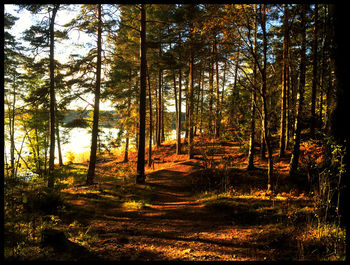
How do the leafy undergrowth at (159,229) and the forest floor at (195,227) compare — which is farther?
the forest floor at (195,227)

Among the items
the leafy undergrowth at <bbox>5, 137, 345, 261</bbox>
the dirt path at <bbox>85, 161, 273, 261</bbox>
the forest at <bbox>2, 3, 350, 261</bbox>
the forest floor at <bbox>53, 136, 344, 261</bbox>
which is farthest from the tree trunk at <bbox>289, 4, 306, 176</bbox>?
the dirt path at <bbox>85, 161, 273, 261</bbox>

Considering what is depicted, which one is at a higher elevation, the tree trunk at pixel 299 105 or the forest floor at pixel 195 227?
the tree trunk at pixel 299 105

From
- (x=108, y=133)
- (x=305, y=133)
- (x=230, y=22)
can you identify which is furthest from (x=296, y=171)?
(x=108, y=133)

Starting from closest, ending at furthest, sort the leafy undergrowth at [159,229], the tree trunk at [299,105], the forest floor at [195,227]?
the leafy undergrowth at [159,229] < the forest floor at [195,227] < the tree trunk at [299,105]

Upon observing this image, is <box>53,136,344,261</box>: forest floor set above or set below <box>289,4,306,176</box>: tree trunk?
below

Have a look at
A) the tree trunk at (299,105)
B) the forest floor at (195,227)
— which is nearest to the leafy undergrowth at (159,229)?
the forest floor at (195,227)

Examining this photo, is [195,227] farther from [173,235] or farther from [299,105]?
[299,105]

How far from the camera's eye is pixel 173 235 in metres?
4.54

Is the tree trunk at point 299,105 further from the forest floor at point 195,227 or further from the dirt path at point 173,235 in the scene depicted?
the dirt path at point 173,235

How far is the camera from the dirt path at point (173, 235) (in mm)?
3482

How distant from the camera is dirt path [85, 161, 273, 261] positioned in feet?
11.4

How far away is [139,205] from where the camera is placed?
23.1 ft

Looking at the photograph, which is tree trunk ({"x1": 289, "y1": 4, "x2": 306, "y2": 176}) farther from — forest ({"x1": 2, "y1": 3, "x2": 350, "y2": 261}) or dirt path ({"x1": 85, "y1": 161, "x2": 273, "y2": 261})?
dirt path ({"x1": 85, "y1": 161, "x2": 273, "y2": 261})

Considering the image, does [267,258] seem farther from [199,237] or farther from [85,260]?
[85,260]
